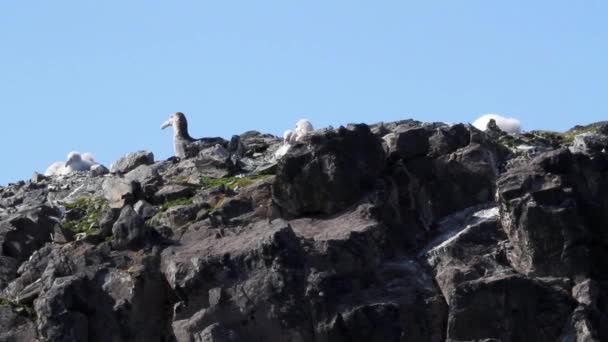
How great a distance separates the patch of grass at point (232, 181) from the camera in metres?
46.1

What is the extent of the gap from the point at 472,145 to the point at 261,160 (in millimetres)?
9002

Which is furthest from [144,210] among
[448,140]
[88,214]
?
[448,140]

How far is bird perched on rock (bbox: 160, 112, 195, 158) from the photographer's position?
55.9 metres

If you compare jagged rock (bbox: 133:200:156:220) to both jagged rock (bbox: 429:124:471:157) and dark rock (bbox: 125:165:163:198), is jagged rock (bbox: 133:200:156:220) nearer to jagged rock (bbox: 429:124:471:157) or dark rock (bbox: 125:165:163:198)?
dark rock (bbox: 125:165:163:198)

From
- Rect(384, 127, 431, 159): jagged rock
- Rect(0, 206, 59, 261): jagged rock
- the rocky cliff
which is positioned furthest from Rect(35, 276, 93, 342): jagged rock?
Rect(384, 127, 431, 159): jagged rock

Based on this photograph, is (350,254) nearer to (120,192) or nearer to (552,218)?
(552,218)

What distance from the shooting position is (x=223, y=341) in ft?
130

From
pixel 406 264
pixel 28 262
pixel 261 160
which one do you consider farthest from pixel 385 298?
pixel 261 160

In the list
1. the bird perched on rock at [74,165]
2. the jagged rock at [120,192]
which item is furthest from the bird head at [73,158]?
the jagged rock at [120,192]

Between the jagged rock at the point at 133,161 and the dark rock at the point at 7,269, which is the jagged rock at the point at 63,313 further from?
the jagged rock at the point at 133,161

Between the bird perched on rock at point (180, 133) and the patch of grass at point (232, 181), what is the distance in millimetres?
5549

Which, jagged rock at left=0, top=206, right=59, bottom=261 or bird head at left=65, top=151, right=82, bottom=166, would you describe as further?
bird head at left=65, top=151, right=82, bottom=166

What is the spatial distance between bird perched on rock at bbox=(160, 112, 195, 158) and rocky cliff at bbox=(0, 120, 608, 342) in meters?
10.5

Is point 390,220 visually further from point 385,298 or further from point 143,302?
point 143,302
